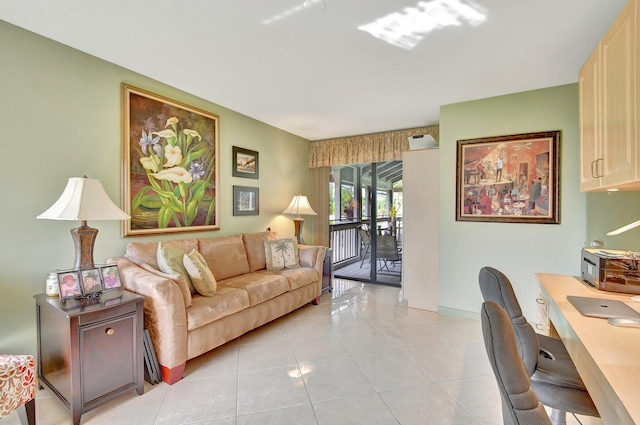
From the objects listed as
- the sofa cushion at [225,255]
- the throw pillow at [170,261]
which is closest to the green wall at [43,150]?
the throw pillow at [170,261]

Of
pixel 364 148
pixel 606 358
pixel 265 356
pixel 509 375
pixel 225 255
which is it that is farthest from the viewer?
pixel 364 148

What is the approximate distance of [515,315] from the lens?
1369 mm

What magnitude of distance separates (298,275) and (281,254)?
0.40m

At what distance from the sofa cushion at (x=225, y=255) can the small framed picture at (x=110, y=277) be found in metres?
0.96

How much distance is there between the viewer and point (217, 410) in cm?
184

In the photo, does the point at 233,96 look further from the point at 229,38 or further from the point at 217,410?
the point at 217,410

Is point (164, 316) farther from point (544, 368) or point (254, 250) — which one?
point (544, 368)

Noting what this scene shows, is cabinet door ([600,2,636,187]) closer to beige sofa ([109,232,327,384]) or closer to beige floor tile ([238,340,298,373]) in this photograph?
beige floor tile ([238,340,298,373])

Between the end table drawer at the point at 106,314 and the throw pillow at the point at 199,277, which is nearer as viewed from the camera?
the end table drawer at the point at 106,314

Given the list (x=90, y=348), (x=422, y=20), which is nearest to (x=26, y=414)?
(x=90, y=348)

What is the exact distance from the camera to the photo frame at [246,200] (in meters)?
3.78

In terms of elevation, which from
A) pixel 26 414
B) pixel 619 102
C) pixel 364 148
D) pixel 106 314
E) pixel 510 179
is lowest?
pixel 26 414

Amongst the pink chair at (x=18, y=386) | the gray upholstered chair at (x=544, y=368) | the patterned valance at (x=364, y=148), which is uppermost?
the patterned valance at (x=364, y=148)

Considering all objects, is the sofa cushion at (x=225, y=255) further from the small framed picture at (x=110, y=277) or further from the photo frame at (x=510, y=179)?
the photo frame at (x=510, y=179)
